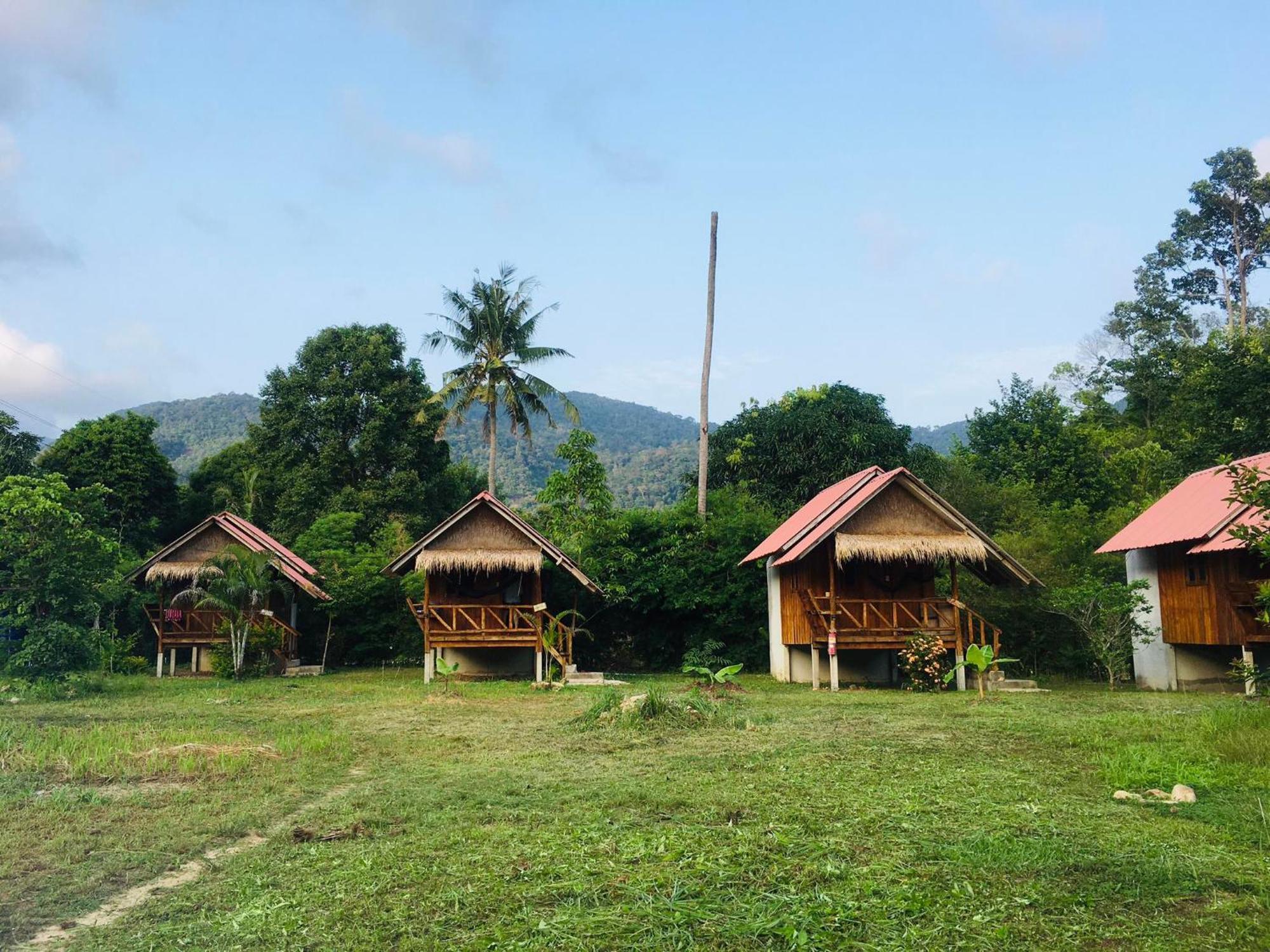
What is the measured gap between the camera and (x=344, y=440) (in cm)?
2986

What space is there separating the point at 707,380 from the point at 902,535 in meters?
9.51

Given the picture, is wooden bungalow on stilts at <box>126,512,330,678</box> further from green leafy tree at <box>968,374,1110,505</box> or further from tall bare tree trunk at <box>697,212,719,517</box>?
green leafy tree at <box>968,374,1110,505</box>

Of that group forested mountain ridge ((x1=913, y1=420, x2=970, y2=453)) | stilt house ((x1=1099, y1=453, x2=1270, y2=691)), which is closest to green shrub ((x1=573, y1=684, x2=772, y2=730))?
stilt house ((x1=1099, y1=453, x2=1270, y2=691))

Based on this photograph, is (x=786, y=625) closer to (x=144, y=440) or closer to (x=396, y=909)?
(x=396, y=909)

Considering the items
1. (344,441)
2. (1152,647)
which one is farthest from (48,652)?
(1152,647)

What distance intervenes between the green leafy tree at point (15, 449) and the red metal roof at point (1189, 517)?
25247 mm

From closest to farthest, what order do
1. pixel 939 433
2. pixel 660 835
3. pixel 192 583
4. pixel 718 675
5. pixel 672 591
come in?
pixel 660 835
pixel 718 675
pixel 192 583
pixel 672 591
pixel 939 433

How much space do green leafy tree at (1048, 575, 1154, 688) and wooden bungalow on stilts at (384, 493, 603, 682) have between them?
851 cm

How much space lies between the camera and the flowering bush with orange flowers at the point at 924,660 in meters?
16.8

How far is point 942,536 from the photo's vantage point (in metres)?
16.8

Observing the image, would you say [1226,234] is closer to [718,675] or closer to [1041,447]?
[1041,447]

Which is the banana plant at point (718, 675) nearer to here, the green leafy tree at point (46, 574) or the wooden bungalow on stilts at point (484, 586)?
the wooden bungalow on stilts at point (484, 586)

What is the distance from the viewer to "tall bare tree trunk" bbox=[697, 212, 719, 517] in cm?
2394

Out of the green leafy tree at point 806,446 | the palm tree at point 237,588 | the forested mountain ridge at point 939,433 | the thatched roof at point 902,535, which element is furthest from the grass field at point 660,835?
the forested mountain ridge at point 939,433
